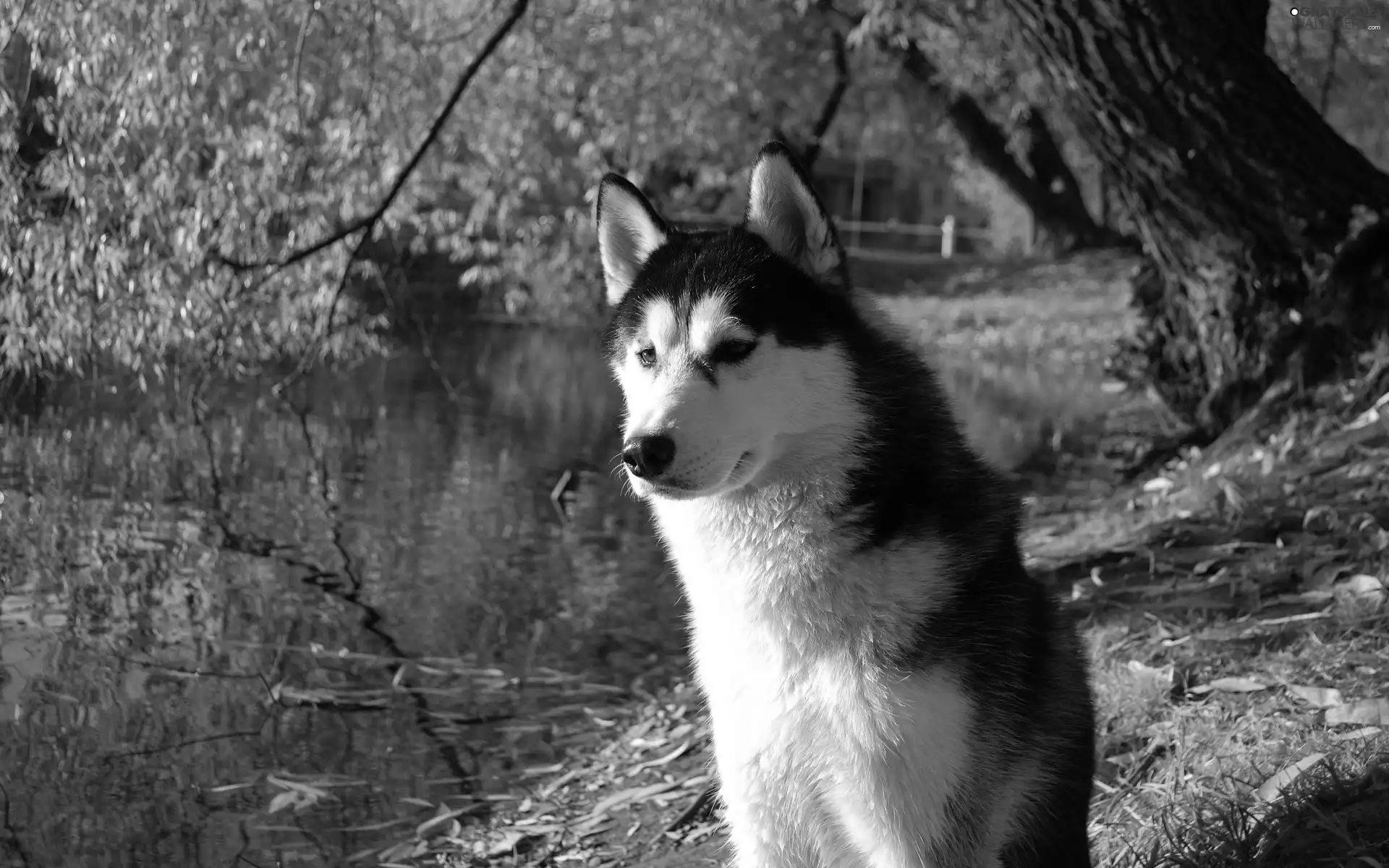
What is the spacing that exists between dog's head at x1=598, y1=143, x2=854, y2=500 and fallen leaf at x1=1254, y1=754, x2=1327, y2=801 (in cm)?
164

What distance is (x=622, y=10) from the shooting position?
12516 mm

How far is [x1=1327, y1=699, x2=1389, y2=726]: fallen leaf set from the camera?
365 cm

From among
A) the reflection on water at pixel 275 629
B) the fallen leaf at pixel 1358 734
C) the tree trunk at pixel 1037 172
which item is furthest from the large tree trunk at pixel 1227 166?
the tree trunk at pixel 1037 172

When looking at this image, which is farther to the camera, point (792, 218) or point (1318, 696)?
point (1318, 696)

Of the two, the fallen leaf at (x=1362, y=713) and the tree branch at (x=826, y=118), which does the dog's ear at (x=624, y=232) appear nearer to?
the fallen leaf at (x=1362, y=713)

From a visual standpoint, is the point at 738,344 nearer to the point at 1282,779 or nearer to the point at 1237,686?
the point at 1282,779

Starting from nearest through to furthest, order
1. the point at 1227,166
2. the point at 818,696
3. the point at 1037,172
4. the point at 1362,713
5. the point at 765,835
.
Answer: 1. the point at 818,696
2. the point at 765,835
3. the point at 1362,713
4. the point at 1227,166
5. the point at 1037,172

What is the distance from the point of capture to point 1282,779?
3.40 m

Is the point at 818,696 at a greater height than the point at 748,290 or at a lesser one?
lesser

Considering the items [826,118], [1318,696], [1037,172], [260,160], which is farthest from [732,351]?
[1037,172]

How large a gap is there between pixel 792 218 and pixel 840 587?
3.33 ft

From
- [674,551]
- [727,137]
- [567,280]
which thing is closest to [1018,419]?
[727,137]

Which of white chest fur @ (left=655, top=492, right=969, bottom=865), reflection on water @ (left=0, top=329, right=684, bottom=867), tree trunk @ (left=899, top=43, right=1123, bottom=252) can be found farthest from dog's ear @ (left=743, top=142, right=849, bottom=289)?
tree trunk @ (left=899, top=43, right=1123, bottom=252)

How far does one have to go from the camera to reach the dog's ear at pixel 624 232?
3424 mm
